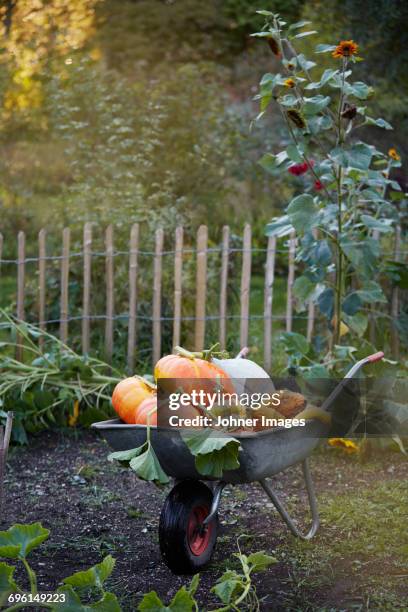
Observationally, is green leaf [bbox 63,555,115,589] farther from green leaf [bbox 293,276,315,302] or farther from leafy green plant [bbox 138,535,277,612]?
green leaf [bbox 293,276,315,302]

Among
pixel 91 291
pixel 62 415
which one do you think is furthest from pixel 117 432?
pixel 91 291

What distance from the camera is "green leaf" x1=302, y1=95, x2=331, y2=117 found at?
11.3 feet

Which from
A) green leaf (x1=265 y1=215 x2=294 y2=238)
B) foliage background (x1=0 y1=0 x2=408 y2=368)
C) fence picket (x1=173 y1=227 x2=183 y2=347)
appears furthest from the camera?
foliage background (x1=0 y1=0 x2=408 y2=368)

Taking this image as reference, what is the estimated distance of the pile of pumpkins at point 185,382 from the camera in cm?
248

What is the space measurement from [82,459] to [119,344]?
123cm

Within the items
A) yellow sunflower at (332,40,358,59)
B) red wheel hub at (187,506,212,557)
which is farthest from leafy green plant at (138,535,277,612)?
yellow sunflower at (332,40,358,59)

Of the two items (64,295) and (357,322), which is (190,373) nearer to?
(357,322)

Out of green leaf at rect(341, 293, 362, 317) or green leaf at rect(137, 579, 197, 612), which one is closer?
green leaf at rect(137, 579, 197, 612)

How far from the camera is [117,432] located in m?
2.53

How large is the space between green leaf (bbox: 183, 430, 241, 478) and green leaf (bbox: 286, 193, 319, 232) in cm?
148

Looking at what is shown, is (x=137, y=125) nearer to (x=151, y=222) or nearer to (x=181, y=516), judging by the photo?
(x=151, y=222)

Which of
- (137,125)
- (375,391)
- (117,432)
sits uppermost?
(137,125)

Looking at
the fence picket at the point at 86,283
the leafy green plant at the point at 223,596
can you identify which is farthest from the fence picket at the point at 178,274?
the leafy green plant at the point at 223,596

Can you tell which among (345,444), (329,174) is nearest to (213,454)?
(345,444)
